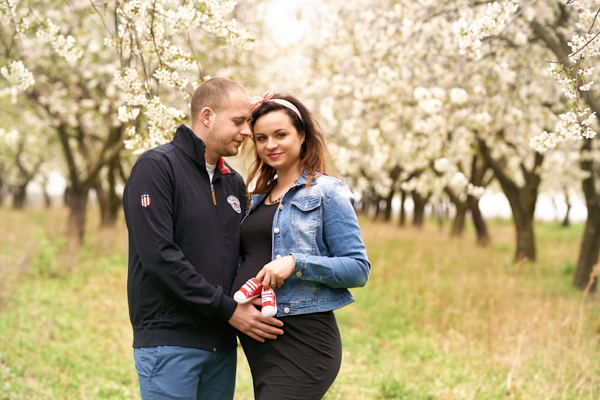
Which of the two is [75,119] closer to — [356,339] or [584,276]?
[356,339]

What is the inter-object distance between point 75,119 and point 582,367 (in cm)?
1155

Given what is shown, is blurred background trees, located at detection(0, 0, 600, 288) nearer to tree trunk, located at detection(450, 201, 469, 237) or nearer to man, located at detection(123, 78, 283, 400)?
man, located at detection(123, 78, 283, 400)

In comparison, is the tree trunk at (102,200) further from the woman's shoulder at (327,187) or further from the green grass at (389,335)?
the woman's shoulder at (327,187)

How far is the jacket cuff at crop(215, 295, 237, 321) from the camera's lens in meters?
2.17

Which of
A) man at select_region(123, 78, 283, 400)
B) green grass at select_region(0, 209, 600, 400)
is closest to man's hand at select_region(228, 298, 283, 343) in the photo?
man at select_region(123, 78, 283, 400)

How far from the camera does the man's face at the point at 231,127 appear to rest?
2.38 m

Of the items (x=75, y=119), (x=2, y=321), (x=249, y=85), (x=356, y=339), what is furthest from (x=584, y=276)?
(x=75, y=119)

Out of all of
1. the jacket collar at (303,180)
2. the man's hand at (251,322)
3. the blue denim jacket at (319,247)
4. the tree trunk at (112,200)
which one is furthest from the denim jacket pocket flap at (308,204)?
the tree trunk at (112,200)

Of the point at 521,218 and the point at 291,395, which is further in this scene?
the point at 521,218

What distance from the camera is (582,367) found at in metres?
4.22

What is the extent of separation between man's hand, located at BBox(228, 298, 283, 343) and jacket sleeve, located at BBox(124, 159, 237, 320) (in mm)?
44

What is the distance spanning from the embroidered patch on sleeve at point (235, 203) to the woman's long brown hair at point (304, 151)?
0.13 metres

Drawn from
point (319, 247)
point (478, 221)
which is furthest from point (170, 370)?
point (478, 221)

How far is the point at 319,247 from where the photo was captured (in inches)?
92.4
